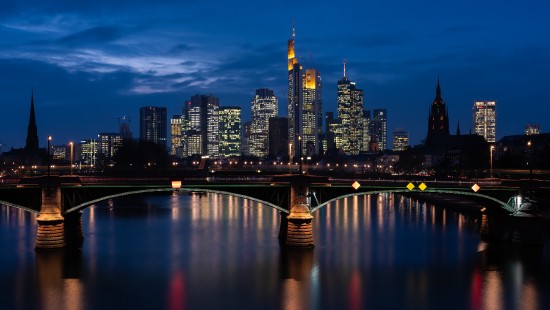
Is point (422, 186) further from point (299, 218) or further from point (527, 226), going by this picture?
point (299, 218)

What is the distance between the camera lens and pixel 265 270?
67.9 m

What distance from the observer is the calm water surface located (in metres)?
57.3

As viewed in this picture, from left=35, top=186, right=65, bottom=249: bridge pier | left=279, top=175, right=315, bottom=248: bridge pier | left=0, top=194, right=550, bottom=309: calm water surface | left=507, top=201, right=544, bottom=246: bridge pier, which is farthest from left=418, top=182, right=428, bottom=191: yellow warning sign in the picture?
left=35, top=186, right=65, bottom=249: bridge pier

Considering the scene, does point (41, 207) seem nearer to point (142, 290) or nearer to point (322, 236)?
point (142, 290)

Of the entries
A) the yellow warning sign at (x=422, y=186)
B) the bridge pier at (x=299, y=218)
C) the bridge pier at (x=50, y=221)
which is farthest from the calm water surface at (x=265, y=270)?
the yellow warning sign at (x=422, y=186)

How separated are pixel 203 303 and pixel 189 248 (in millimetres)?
25998

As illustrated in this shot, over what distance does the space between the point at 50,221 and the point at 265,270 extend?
25.4 m

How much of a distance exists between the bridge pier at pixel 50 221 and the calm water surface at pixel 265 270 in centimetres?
153

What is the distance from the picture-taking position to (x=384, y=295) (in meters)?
59.3

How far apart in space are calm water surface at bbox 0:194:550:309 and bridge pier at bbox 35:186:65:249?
1.53 metres

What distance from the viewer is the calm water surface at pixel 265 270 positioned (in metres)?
57.3

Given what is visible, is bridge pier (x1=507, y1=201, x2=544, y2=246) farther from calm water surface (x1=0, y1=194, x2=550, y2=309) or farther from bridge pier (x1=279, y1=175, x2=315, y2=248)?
bridge pier (x1=279, y1=175, x2=315, y2=248)

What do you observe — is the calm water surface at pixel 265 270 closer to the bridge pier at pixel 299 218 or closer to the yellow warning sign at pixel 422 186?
the bridge pier at pixel 299 218

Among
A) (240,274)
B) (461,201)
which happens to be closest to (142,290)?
(240,274)
